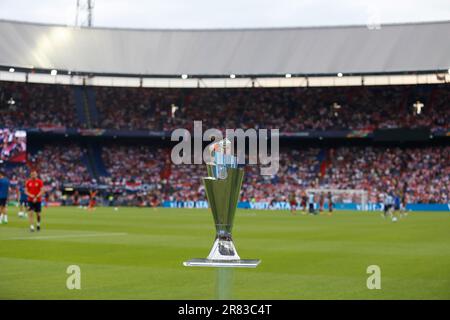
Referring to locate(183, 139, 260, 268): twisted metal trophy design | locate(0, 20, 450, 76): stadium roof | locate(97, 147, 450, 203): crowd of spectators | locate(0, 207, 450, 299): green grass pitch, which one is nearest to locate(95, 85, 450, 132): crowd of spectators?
locate(97, 147, 450, 203): crowd of spectators

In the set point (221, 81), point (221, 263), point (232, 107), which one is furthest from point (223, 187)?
point (232, 107)

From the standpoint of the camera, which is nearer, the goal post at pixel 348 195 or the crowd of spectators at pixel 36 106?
the goal post at pixel 348 195

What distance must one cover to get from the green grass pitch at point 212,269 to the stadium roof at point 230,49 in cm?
4294

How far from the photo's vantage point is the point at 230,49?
74.3 metres

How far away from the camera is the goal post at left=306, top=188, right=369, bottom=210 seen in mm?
64125

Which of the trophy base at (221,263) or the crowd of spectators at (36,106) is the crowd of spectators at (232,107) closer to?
the crowd of spectators at (36,106)

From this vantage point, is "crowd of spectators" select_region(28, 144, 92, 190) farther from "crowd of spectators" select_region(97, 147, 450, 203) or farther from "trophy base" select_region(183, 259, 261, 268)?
"trophy base" select_region(183, 259, 261, 268)

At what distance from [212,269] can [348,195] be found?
173ft

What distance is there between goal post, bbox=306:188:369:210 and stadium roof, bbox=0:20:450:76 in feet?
37.7

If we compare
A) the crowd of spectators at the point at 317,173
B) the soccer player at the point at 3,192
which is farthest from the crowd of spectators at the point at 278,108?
the soccer player at the point at 3,192

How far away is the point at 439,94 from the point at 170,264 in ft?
200

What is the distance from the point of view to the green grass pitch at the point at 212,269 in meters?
11.9

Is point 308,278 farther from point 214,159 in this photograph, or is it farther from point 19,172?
point 19,172
